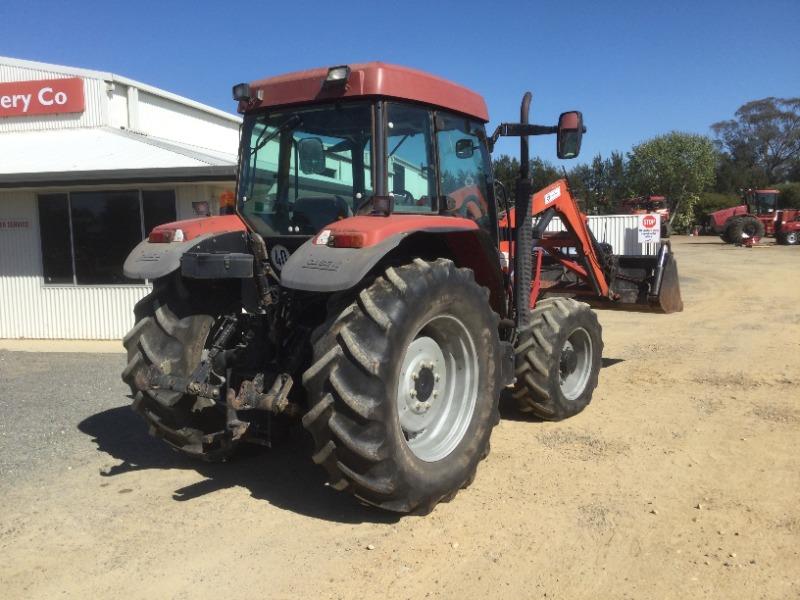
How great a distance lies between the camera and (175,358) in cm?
451

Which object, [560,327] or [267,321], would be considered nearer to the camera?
[267,321]

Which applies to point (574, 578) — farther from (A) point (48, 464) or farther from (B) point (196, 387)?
(A) point (48, 464)

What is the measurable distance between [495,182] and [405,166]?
1274 millimetres

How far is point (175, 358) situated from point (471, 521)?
6.98 ft

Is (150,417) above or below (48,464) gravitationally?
above

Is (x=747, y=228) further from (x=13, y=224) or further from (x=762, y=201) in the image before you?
(x=13, y=224)

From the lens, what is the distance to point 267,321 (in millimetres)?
4340

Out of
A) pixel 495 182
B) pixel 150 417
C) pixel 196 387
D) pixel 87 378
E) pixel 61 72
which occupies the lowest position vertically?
pixel 87 378

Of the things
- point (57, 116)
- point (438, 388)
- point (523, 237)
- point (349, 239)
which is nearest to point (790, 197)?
point (57, 116)

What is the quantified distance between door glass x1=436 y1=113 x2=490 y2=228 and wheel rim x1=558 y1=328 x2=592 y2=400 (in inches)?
62.6

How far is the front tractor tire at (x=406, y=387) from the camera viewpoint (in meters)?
3.64

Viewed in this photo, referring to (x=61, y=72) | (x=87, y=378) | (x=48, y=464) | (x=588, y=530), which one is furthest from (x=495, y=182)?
(x=61, y=72)

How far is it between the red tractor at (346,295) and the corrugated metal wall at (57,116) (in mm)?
10290

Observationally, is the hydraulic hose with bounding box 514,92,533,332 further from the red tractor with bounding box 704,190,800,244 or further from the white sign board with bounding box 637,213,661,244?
the red tractor with bounding box 704,190,800,244
